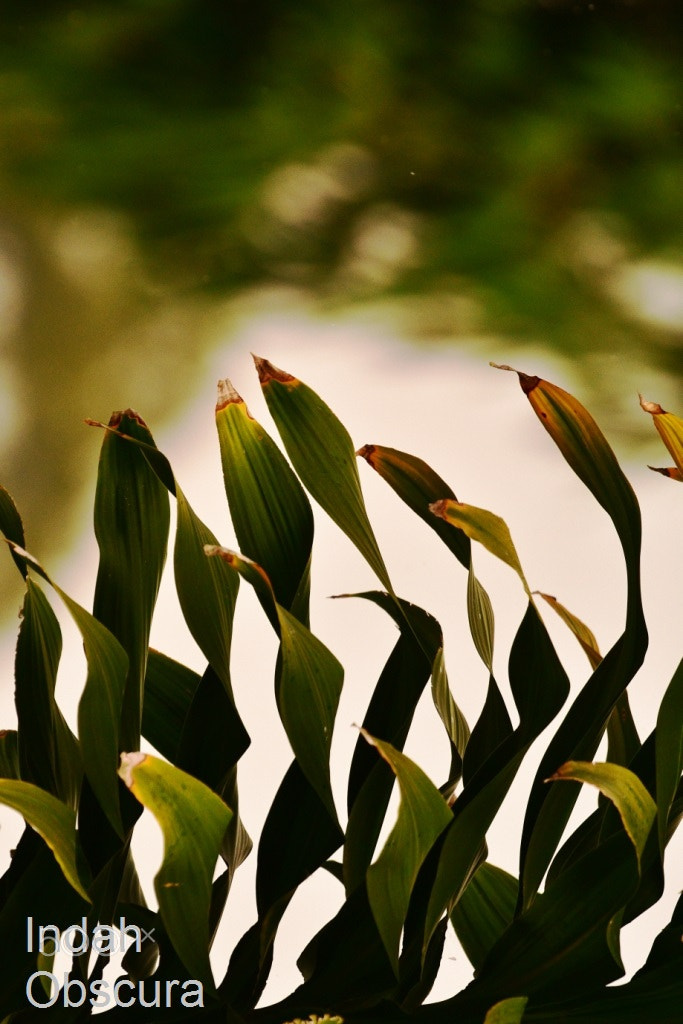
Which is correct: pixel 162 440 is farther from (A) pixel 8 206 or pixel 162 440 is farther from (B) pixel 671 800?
(B) pixel 671 800

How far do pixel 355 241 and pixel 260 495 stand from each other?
0.35 metres

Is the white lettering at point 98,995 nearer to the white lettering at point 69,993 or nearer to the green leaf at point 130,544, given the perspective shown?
the white lettering at point 69,993

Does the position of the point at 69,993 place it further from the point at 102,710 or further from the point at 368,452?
the point at 368,452

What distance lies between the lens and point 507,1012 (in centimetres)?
37

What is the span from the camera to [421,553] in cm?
69

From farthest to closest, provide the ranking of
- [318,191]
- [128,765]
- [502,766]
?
[318,191], [502,766], [128,765]

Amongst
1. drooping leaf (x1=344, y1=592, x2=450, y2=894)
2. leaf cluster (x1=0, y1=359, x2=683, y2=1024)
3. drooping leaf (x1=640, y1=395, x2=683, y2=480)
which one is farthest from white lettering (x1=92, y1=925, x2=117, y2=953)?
drooping leaf (x1=640, y1=395, x2=683, y2=480)

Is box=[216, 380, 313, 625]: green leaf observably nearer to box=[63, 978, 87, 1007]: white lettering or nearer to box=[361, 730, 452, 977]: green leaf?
box=[361, 730, 452, 977]: green leaf

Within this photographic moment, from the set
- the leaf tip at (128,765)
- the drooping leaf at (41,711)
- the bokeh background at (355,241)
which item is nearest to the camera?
the leaf tip at (128,765)

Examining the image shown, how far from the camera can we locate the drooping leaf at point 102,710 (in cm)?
39

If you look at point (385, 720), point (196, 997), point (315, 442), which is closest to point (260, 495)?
point (315, 442)

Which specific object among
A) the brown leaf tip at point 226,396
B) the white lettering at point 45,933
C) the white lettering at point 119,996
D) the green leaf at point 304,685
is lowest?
the white lettering at point 119,996

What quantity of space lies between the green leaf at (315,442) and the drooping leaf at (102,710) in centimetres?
12

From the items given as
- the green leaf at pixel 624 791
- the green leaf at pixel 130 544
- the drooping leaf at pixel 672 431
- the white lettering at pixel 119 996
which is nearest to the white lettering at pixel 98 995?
the white lettering at pixel 119 996
